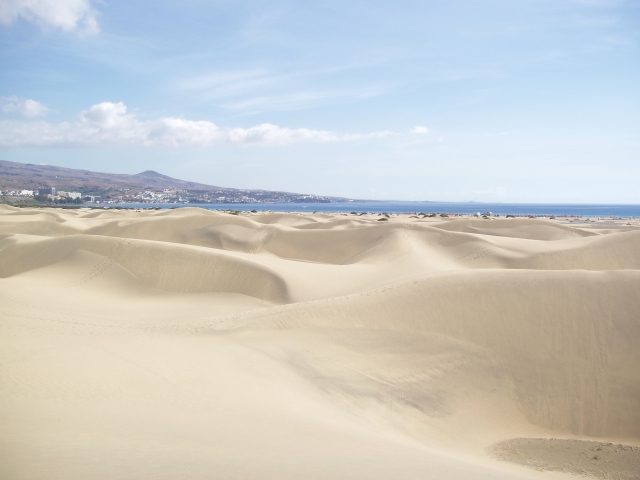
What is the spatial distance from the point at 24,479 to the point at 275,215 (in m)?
53.3

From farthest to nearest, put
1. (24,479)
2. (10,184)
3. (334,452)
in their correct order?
(10,184) → (334,452) → (24,479)

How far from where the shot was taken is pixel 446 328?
12305 millimetres

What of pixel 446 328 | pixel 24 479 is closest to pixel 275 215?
pixel 446 328

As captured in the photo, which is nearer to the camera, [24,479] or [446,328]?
[24,479]

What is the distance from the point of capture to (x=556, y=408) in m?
9.91

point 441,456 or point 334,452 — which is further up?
point 334,452

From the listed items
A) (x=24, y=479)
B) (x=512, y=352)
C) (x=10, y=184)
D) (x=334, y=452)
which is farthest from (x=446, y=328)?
(x=10, y=184)

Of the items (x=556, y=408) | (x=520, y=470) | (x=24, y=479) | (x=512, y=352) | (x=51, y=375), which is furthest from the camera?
(x=512, y=352)

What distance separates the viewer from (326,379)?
32.4ft

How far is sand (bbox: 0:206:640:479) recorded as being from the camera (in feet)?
18.2

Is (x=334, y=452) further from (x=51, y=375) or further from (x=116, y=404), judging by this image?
(x=51, y=375)

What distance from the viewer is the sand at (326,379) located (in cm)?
554

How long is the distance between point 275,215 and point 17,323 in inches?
1811

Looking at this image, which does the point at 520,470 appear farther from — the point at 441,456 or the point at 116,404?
the point at 116,404
